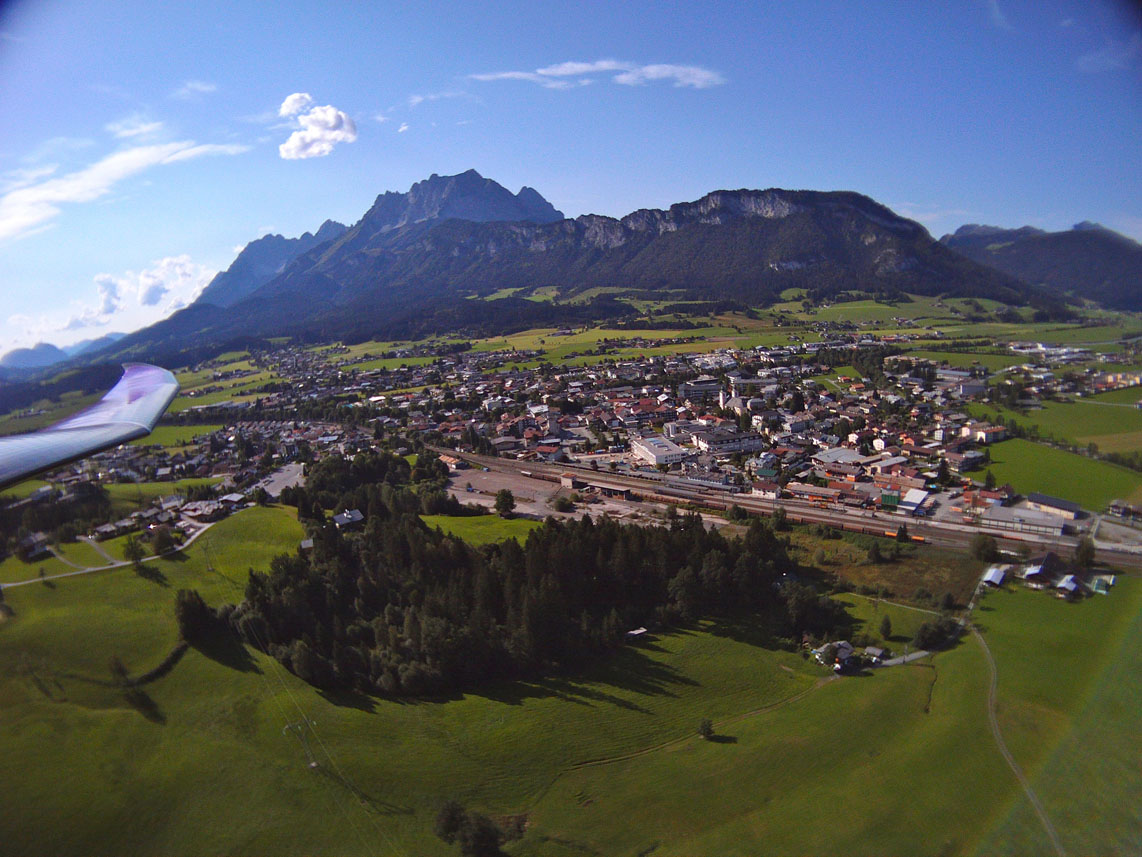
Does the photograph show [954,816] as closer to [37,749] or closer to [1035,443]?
[37,749]

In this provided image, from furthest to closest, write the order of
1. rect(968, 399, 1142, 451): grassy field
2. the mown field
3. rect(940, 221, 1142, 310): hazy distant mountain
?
rect(940, 221, 1142, 310): hazy distant mountain
rect(968, 399, 1142, 451): grassy field
the mown field

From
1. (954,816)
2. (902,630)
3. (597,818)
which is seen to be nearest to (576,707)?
(597,818)

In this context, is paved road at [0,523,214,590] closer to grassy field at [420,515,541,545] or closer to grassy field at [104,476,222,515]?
grassy field at [104,476,222,515]

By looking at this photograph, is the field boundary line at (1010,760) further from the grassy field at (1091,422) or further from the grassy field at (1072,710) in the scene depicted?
the grassy field at (1091,422)

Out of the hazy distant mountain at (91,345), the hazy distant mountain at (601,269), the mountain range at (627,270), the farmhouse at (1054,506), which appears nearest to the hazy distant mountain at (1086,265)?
the mountain range at (627,270)

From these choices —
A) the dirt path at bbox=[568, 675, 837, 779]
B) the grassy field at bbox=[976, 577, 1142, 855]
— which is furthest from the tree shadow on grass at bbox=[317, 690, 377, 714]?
the grassy field at bbox=[976, 577, 1142, 855]
